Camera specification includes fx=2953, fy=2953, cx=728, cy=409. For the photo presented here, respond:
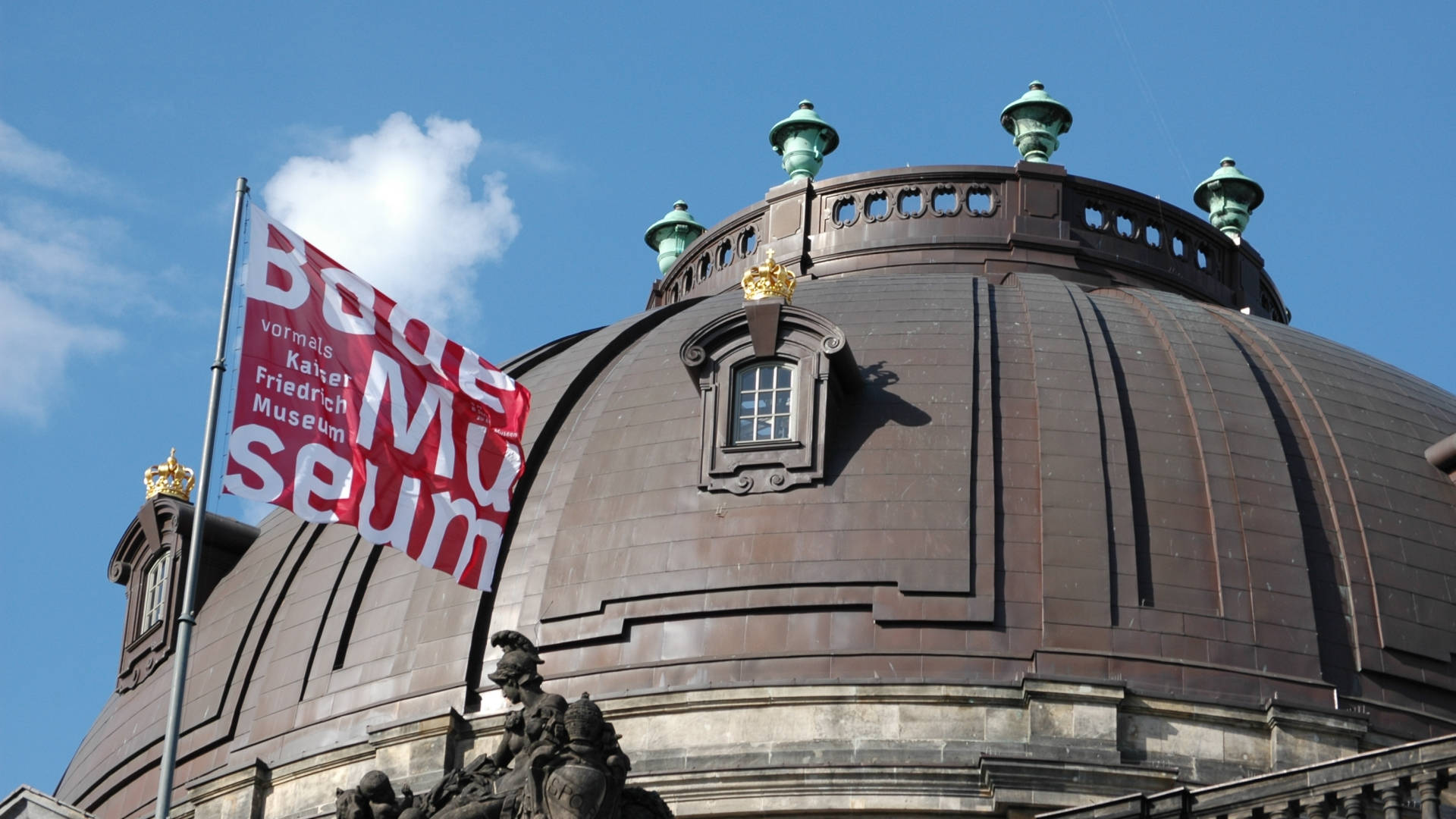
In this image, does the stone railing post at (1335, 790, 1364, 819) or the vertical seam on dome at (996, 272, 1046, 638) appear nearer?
the stone railing post at (1335, 790, 1364, 819)

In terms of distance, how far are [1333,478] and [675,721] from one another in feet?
27.3

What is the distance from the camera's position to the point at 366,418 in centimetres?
2912

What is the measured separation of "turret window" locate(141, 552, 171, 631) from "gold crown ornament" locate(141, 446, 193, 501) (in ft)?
2.87

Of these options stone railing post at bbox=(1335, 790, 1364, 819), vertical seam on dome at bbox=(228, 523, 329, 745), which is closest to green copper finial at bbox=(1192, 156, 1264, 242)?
vertical seam on dome at bbox=(228, 523, 329, 745)

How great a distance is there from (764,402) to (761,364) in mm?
538

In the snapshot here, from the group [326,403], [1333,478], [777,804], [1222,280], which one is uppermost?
[1222,280]

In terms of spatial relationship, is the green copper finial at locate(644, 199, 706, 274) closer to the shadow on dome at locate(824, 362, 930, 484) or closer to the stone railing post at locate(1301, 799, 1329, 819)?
the shadow on dome at locate(824, 362, 930, 484)

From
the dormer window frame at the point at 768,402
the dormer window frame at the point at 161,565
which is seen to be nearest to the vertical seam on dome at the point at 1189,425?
the dormer window frame at the point at 768,402

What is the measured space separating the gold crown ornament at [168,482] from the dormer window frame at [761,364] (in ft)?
28.3

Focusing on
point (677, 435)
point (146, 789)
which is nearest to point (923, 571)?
point (677, 435)

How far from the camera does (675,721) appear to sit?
3300 centimetres

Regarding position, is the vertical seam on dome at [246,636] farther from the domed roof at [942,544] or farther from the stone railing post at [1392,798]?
the stone railing post at [1392,798]

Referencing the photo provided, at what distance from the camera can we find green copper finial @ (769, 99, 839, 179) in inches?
1729

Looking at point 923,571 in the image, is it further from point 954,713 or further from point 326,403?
point 326,403
